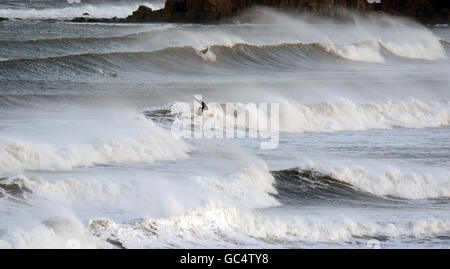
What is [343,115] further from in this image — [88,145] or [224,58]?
[224,58]

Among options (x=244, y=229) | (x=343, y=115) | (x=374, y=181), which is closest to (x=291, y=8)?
(x=343, y=115)

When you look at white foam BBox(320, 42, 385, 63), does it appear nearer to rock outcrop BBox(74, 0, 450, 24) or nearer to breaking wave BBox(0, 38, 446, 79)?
breaking wave BBox(0, 38, 446, 79)

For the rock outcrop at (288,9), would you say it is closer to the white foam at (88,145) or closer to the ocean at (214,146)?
Result: the ocean at (214,146)

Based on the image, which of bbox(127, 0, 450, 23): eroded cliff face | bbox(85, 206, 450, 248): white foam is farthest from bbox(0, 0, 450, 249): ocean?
bbox(127, 0, 450, 23): eroded cliff face

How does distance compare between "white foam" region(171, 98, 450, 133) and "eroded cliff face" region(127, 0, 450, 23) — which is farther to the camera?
"eroded cliff face" region(127, 0, 450, 23)

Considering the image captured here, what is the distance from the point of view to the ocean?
10.2 meters

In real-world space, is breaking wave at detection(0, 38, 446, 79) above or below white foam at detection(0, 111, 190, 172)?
above

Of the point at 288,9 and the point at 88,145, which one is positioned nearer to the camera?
the point at 88,145

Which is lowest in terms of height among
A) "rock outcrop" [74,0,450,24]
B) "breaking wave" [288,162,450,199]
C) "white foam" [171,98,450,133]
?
"breaking wave" [288,162,450,199]

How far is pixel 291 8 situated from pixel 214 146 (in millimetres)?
28244

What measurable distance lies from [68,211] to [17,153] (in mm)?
2861

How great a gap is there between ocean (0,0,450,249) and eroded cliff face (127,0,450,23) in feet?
31.9

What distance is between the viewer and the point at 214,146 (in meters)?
14.8

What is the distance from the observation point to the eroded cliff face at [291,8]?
131 ft
